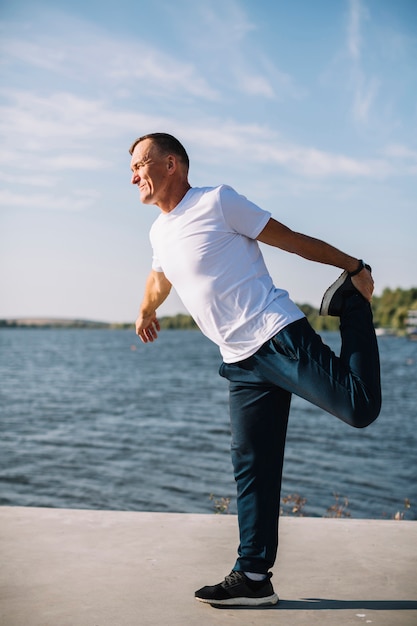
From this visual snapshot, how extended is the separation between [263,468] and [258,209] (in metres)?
1.08

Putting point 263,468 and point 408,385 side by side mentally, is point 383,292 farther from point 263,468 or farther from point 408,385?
point 263,468

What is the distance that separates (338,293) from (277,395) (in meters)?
0.50

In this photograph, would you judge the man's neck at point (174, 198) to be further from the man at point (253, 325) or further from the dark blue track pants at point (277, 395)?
the dark blue track pants at point (277, 395)

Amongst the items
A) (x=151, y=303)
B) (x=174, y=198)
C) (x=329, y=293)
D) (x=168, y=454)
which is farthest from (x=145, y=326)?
(x=168, y=454)

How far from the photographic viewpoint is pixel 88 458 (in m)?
18.3

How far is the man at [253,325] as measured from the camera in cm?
323

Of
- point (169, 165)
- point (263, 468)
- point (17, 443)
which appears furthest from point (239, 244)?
point (17, 443)

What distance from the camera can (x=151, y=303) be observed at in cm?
393

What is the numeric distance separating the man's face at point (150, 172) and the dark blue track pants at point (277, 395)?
787 mm

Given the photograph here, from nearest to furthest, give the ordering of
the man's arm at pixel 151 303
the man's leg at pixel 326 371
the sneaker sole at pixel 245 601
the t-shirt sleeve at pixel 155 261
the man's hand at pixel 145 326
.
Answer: the man's leg at pixel 326 371 → the sneaker sole at pixel 245 601 → the t-shirt sleeve at pixel 155 261 → the man's arm at pixel 151 303 → the man's hand at pixel 145 326

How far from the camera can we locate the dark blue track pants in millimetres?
3209

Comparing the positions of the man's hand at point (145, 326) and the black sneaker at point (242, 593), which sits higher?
the man's hand at point (145, 326)

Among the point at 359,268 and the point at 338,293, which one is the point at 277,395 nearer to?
the point at 338,293

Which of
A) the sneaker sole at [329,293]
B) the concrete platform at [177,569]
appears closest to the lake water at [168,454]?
the concrete platform at [177,569]
